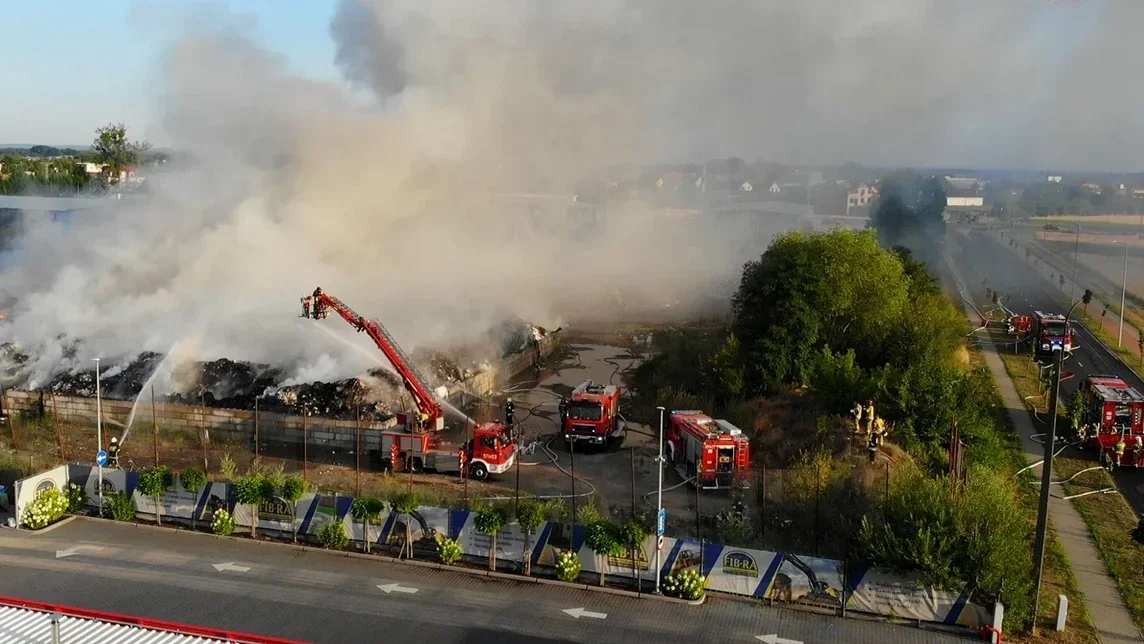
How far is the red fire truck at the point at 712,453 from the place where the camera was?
49.8 ft

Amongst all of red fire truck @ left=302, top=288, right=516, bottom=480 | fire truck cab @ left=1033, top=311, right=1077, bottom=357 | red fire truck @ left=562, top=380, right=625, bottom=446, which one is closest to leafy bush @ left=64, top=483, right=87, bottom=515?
red fire truck @ left=302, top=288, right=516, bottom=480

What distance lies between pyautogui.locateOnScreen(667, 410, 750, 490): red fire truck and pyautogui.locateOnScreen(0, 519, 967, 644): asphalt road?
426cm

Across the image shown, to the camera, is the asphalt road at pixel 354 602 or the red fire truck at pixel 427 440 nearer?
the asphalt road at pixel 354 602

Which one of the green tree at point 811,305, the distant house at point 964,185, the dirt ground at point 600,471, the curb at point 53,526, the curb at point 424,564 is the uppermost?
the distant house at point 964,185

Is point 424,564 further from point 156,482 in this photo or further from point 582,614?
point 156,482

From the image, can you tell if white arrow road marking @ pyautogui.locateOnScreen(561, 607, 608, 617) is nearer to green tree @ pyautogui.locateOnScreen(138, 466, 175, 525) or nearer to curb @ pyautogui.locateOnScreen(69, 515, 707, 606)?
curb @ pyautogui.locateOnScreen(69, 515, 707, 606)

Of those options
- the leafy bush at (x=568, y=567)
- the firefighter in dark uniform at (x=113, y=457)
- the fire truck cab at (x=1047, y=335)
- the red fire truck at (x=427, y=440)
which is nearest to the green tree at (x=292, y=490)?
the red fire truck at (x=427, y=440)

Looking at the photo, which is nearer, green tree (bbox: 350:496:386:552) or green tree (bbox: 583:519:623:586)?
green tree (bbox: 583:519:623:586)

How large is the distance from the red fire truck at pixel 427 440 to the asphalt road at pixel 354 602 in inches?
149

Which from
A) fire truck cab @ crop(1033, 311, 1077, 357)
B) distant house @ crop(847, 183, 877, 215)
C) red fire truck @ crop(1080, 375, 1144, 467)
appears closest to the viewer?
red fire truck @ crop(1080, 375, 1144, 467)

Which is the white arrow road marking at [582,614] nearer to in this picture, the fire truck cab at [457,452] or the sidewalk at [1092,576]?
the fire truck cab at [457,452]

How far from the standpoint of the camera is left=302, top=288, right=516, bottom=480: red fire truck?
50.8ft

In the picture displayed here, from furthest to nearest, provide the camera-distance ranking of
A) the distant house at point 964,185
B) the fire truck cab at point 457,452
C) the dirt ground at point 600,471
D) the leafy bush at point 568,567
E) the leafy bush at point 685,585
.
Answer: the distant house at point 964,185
the fire truck cab at point 457,452
the dirt ground at point 600,471
the leafy bush at point 568,567
the leafy bush at point 685,585

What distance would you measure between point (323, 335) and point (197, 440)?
4627mm
